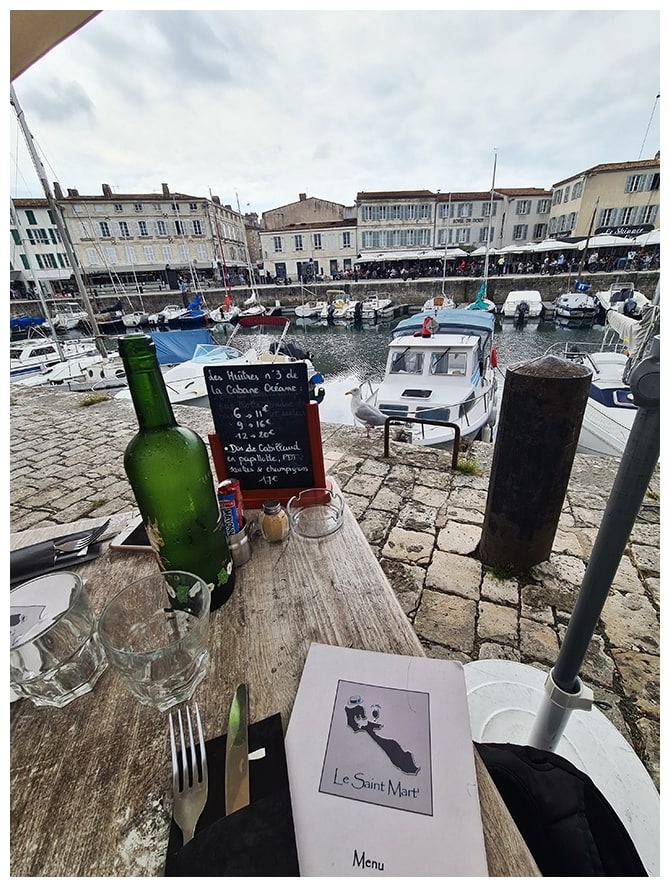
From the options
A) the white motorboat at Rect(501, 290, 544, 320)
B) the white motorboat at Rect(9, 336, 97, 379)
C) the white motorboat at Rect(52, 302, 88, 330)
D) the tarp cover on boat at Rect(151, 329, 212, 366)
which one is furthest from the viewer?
the white motorboat at Rect(501, 290, 544, 320)

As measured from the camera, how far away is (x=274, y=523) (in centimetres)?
116

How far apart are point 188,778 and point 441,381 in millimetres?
6491

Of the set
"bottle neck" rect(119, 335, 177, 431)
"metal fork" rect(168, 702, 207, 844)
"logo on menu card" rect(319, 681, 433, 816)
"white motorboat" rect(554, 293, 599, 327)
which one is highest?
"bottle neck" rect(119, 335, 177, 431)

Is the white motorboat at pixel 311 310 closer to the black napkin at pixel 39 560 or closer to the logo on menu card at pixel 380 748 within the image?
the black napkin at pixel 39 560

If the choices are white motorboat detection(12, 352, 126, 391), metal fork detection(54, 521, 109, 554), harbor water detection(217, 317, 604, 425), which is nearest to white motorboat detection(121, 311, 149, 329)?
Answer: harbor water detection(217, 317, 604, 425)

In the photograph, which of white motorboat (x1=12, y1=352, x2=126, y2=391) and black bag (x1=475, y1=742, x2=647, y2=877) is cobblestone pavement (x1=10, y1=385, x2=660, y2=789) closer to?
black bag (x1=475, y1=742, x2=647, y2=877)

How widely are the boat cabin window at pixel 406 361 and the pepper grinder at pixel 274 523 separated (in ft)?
19.9

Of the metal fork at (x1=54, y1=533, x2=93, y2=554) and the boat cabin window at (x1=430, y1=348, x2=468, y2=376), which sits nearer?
the metal fork at (x1=54, y1=533, x2=93, y2=554)

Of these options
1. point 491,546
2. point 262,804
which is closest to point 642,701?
point 491,546

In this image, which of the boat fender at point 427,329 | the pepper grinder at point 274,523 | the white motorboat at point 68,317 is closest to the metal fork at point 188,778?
the pepper grinder at point 274,523

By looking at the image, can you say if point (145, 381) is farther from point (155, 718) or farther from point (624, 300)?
point (624, 300)

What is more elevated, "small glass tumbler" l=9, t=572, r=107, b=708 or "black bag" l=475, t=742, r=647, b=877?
"small glass tumbler" l=9, t=572, r=107, b=708

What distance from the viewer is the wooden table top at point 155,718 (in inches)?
21.7

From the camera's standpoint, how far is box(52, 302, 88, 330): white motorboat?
20391mm
